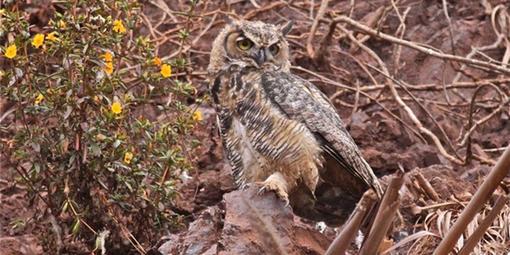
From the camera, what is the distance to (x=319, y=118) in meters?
4.78

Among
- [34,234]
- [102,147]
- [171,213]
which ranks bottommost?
[34,234]

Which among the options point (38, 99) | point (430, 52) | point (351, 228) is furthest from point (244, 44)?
point (351, 228)

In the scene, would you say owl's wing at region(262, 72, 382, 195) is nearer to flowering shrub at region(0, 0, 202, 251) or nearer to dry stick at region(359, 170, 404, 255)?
flowering shrub at region(0, 0, 202, 251)

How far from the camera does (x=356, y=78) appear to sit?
7.30 m

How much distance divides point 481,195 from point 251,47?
284cm

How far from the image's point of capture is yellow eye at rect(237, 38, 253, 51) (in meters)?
4.97

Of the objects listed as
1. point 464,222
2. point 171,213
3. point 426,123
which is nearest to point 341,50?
point 426,123

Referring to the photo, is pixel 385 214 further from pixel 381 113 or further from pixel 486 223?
pixel 381 113

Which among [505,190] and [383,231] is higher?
[383,231]

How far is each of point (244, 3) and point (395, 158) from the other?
7.92ft

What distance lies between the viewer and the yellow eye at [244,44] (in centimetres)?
497

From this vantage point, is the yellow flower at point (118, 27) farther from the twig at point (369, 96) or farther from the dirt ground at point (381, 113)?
the twig at point (369, 96)

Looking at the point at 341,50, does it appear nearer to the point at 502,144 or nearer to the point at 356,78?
the point at 356,78

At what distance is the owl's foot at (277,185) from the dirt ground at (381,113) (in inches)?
4.0
